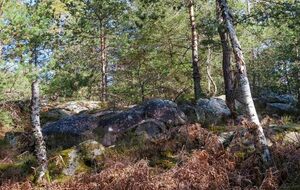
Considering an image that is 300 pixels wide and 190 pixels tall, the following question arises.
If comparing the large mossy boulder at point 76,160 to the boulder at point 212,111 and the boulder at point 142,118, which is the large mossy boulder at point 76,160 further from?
the boulder at point 212,111

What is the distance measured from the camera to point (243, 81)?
10359 mm

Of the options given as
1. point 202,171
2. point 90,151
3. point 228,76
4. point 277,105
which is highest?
point 228,76

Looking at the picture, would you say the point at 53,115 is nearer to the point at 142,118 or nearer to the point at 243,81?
the point at 142,118

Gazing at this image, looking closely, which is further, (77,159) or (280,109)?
(280,109)

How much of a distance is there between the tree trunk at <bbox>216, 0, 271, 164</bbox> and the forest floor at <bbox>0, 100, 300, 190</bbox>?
0.20m

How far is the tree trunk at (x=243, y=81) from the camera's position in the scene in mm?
10116

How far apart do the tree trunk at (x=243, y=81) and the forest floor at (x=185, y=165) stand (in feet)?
0.65

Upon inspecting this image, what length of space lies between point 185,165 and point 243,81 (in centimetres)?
268

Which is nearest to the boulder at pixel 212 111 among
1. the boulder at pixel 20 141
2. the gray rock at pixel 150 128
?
the gray rock at pixel 150 128

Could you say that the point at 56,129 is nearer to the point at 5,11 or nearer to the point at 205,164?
the point at 5,11

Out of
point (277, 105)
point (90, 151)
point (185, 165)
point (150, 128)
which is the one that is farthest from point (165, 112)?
point (277, 105)

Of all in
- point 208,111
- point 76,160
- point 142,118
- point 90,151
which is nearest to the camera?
point 76,160

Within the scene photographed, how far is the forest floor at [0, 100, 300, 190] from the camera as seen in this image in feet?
30.2

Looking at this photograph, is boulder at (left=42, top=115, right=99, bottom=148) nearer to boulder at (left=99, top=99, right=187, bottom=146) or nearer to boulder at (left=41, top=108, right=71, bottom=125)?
boulder at (left=99, top=99, right=187, bottom=146)
